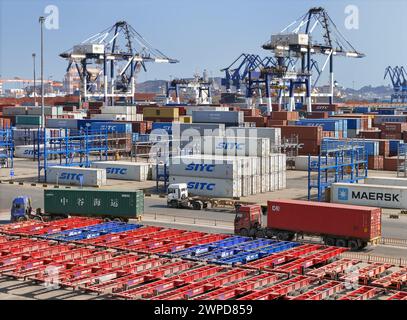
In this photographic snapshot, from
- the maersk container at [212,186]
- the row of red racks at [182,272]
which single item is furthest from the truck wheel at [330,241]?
the maersk container at [212,186]

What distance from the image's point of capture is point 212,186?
4559cm

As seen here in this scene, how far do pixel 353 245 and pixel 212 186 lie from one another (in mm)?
17290

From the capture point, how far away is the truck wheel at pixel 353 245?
29.3m

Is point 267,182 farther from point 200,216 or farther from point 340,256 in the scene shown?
point 340,256

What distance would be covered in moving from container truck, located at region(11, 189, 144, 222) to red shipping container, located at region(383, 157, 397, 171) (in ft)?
99.5

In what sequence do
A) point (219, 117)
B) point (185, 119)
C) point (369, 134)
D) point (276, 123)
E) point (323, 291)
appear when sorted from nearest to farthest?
point (323, 291)
point (369, 134)
point (276, 123)
point (219, 117)
point (185, 119)

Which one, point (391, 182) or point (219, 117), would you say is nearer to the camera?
point (391, 182)

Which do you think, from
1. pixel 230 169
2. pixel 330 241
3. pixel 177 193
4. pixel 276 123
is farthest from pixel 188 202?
pixel 276 123

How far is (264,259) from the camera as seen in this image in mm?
25438

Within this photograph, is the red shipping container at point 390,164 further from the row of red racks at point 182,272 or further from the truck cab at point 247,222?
the row of red racks at point 182,272

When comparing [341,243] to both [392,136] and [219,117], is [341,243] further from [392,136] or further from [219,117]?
[219,117]

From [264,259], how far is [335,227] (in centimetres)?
534

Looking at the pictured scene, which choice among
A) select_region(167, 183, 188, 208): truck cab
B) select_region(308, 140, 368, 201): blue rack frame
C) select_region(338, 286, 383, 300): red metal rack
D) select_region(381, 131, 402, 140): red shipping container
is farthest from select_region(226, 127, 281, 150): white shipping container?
select_region(338, 286, 383, 300): red metal rack
